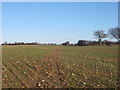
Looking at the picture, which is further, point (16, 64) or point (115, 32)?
point (115, 32)

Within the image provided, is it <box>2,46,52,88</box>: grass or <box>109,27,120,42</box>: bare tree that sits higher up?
<box>109,27,120,42</box>: bare tree

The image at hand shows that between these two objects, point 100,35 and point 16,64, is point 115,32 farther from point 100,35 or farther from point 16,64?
point 16,64

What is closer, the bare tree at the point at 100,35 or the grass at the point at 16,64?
the grass at the point at 16,64

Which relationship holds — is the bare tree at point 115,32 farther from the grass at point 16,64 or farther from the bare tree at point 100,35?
the grass at point 16,64

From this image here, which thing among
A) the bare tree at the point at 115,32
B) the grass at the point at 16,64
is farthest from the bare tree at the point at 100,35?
the grass at the point at 16,64

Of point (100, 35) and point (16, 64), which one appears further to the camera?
point (100, 35)

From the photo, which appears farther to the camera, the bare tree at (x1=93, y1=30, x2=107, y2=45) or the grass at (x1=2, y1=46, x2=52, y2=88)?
the bare tree at (x1=93, y1=30, x2=107, y2=45)

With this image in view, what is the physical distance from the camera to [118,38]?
86.1m

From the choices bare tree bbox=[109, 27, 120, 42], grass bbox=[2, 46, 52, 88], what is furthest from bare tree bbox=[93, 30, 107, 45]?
grass bbox=[2, 46, 52, 88]

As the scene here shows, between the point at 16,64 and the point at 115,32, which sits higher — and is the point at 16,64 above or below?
below

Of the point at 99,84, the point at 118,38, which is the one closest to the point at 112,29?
the point at 118,38

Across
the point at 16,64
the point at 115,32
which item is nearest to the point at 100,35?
the point at 115,32

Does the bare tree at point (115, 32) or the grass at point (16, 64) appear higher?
the bare tree at point (115, 32)

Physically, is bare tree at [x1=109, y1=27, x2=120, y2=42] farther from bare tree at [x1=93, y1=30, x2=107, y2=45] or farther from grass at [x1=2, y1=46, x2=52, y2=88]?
grass at [x1=2, y1=46, x2=52, y2=88]
